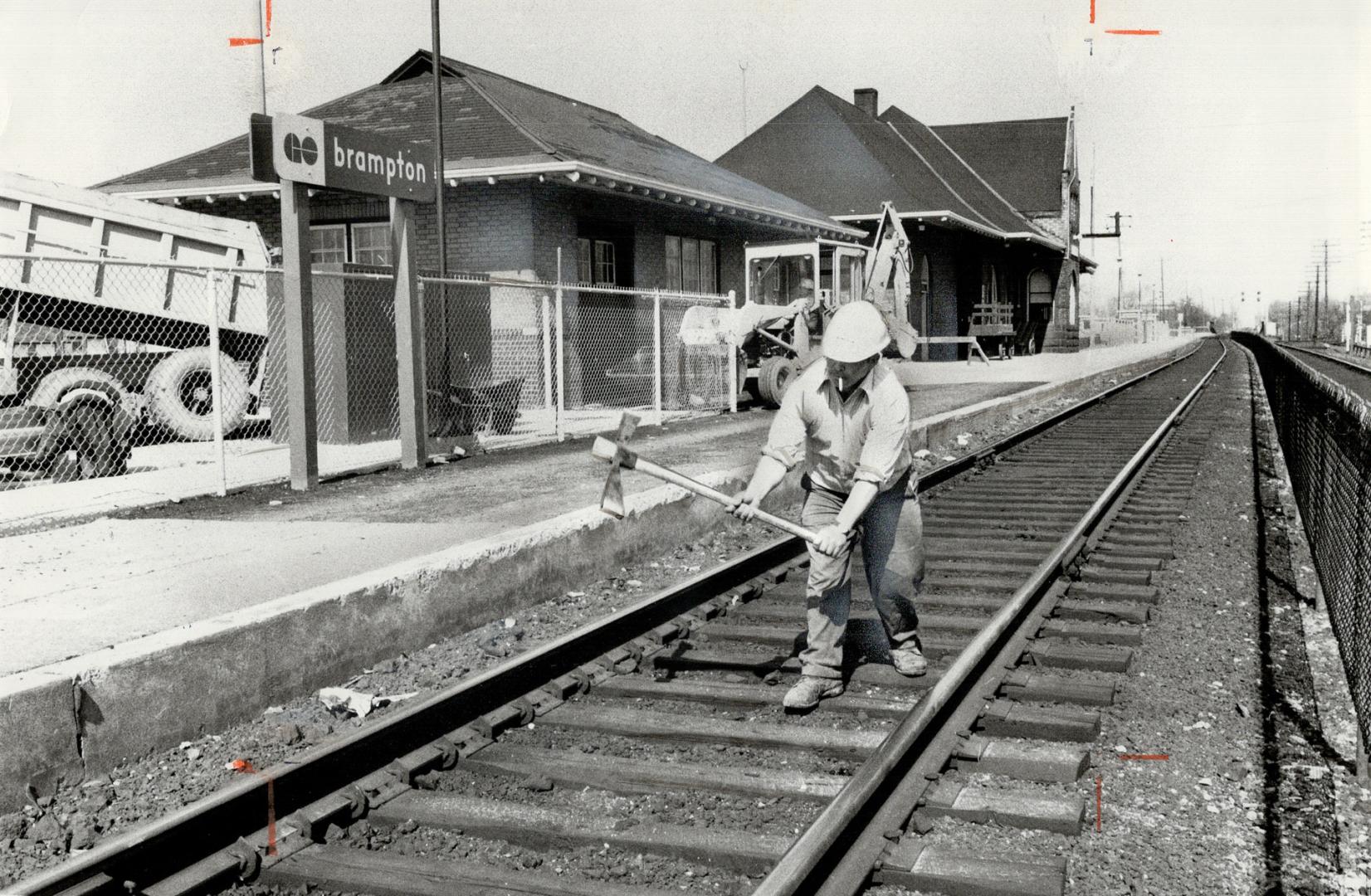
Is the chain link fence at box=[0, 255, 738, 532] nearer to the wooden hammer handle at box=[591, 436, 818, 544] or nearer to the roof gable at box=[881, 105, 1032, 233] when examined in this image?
the wooden hammer handle at box=[591, 436, 818, 544]

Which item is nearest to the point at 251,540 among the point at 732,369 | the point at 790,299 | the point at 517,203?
the point at 517,203

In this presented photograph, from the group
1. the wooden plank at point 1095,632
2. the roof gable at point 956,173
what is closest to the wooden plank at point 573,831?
the wooden plank at point 1095,632

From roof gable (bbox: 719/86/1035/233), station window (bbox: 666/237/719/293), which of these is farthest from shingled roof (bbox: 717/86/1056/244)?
station window (bbox: 666/237/719/293)

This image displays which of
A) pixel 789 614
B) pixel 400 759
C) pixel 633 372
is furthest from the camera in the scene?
pixel 633 372

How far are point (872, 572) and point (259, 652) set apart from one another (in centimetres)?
270

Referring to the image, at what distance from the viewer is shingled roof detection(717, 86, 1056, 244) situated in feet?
116

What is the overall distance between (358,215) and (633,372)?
4984mm

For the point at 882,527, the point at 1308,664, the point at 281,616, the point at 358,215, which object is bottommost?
the point at 1308,664

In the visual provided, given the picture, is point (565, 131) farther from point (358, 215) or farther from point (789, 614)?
point (789, 614)

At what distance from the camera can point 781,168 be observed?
3888 cm

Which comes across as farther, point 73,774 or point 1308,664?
point 1308,664

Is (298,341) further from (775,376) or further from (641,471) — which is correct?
(775,376)

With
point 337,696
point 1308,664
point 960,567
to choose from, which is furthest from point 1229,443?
point 337,696

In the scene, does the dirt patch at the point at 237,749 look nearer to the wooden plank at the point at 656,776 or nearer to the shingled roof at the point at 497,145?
the wooden plank at the point at 656,776
